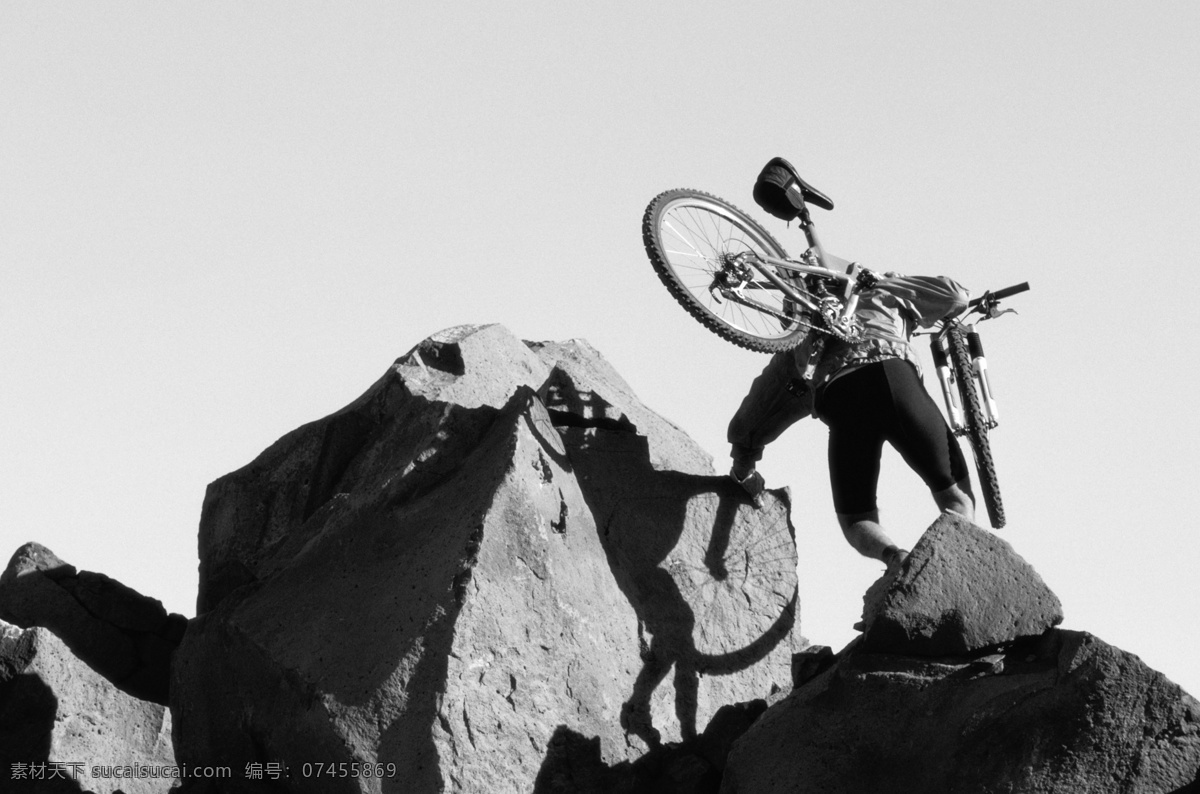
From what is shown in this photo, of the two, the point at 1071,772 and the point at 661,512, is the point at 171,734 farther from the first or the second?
the point at 1071,772

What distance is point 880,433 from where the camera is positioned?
11.2 metres

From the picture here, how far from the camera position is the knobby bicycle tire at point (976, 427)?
1110 centimetres

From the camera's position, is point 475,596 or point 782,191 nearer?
point 475,596

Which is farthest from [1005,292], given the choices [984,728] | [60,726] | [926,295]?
[60,726]

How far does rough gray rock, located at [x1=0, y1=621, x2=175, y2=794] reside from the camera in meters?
11.1

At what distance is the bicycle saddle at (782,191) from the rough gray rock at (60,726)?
18.2 ft

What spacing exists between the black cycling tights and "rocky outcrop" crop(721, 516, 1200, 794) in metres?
1.01

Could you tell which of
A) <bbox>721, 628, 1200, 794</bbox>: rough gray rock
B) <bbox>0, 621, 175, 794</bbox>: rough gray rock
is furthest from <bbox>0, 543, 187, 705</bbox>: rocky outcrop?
<bbox>721, 628, 1200, 794</bbox>: rough gray rock

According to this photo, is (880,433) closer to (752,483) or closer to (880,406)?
(880,406)

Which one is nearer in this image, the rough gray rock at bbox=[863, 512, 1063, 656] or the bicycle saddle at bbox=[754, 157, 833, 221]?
the rough gray rock at bbox=[863, 512, 1063, 656]

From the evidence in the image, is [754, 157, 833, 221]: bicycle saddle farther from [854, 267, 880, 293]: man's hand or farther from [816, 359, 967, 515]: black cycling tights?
[816, 359, 967, 515]: black cycling tights

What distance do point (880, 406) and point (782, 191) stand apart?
177cm

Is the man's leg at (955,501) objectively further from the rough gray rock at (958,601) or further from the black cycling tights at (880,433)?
the rough gray rock at (958,601)

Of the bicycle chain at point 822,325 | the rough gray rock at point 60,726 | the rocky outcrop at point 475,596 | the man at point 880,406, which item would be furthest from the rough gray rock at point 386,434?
the man at point 880,406
